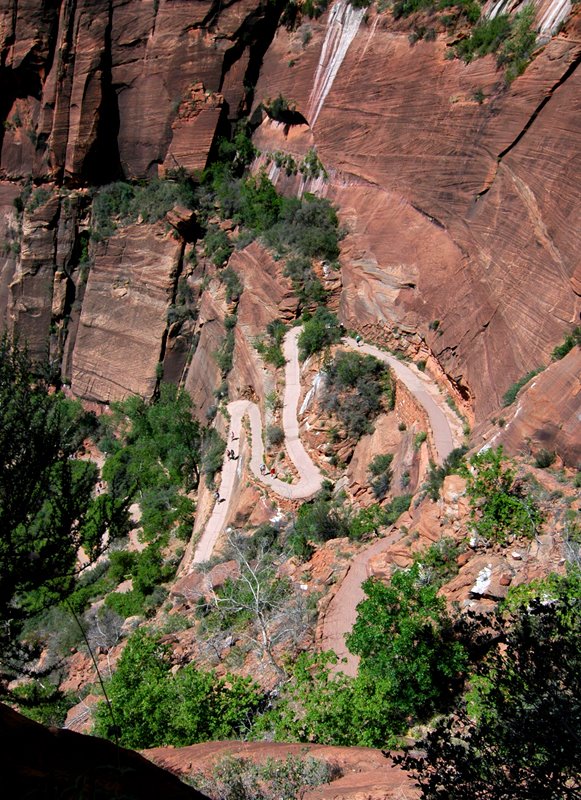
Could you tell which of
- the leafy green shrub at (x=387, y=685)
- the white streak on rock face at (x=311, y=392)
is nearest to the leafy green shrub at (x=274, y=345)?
the white streak on rock face at (x=311, y=392)

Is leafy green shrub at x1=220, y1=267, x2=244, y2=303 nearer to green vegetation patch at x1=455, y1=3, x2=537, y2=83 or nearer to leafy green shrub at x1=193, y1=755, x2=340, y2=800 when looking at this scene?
green vegetation patch at x1=455, y1=3, x2=537, y2=83

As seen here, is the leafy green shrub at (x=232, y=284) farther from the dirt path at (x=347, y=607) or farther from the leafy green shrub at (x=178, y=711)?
the leafy green shrub at (x=178, y=711)

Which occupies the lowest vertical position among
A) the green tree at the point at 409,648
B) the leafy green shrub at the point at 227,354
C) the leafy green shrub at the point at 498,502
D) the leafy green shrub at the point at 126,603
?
the leafy green shrub at the point at 126,603

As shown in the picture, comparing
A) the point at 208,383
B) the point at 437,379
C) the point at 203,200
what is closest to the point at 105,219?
the point at 203,200

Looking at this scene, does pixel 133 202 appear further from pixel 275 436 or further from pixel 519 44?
pixel 519 44

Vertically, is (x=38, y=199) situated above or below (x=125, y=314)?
above

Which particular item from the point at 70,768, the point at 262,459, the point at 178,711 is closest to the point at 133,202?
the point at 262,459

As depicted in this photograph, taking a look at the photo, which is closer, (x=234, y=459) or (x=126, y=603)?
(x=126, y=603)
